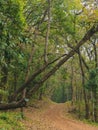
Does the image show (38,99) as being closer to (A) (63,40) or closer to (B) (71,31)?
(A) (63,40)

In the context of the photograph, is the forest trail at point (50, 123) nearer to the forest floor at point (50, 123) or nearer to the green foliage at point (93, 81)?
the forest floor at point (50, 123)

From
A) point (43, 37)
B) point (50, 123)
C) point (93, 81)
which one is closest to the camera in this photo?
point (50, 123)

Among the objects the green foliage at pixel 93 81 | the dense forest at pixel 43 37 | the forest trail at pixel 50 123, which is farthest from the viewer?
the green foliage at pixel 93 81

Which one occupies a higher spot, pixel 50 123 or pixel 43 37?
pixel 43 37

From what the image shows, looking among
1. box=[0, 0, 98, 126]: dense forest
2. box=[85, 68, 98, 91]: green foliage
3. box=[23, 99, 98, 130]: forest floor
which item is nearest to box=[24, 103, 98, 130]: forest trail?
box=[23, 99, 98, 130]: forest floor

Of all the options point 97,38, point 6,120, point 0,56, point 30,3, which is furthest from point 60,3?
point 0,56

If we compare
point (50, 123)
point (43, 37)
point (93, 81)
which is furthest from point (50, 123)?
point (93, 81)

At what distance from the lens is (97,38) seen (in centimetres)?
3005

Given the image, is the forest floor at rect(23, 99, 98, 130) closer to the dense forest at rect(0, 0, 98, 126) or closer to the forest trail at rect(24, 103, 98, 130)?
the forest trail at rect(24, 103, 98, 130)

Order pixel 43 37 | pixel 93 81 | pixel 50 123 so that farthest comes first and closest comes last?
pixel 93 81
pixel 43 37
pixel 50 123

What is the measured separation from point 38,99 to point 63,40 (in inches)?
788

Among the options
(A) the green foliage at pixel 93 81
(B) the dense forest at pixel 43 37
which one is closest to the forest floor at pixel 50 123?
(B) the dense forest at pixel 43 37

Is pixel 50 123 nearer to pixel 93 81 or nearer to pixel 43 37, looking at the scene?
pixel 43 37

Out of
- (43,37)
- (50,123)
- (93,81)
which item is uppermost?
(43,37)
